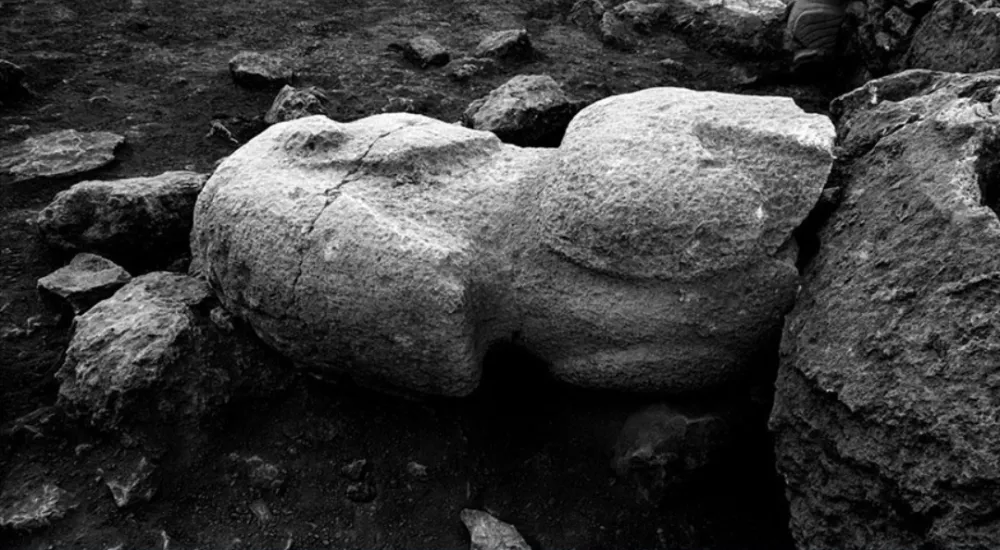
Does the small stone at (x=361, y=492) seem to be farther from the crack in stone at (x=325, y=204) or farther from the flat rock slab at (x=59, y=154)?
the flat rock slab at (x=59, y=154)

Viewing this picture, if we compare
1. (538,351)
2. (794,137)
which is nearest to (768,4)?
(794,137)

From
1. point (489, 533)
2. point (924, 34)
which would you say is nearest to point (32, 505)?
point (489, 533)

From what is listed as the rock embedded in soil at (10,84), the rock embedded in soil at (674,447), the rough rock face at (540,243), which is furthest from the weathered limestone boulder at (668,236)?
the rock embedded in soil at (10,84)

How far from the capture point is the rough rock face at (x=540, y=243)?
2.26 m

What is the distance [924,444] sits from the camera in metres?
1.87

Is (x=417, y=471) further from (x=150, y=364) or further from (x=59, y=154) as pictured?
(x=59, y=154)

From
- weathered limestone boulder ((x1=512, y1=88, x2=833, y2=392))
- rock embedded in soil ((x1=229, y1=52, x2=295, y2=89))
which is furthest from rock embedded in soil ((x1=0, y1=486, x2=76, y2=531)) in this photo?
rock embedded in soil ((x1=229, y1=52, x2=295, y2=89))

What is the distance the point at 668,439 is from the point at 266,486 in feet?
4.40

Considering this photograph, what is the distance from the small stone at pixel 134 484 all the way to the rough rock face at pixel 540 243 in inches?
22.5

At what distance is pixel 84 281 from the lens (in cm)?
301

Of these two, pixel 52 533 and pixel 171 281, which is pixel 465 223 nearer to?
pixel 171 281

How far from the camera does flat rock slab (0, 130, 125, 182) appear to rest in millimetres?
3715

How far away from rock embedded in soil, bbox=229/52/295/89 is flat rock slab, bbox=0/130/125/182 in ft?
2.82

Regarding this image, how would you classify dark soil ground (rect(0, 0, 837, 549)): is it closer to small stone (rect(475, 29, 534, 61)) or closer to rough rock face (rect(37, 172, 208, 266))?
rough rock face (rect(37, 172, 208, 266))
